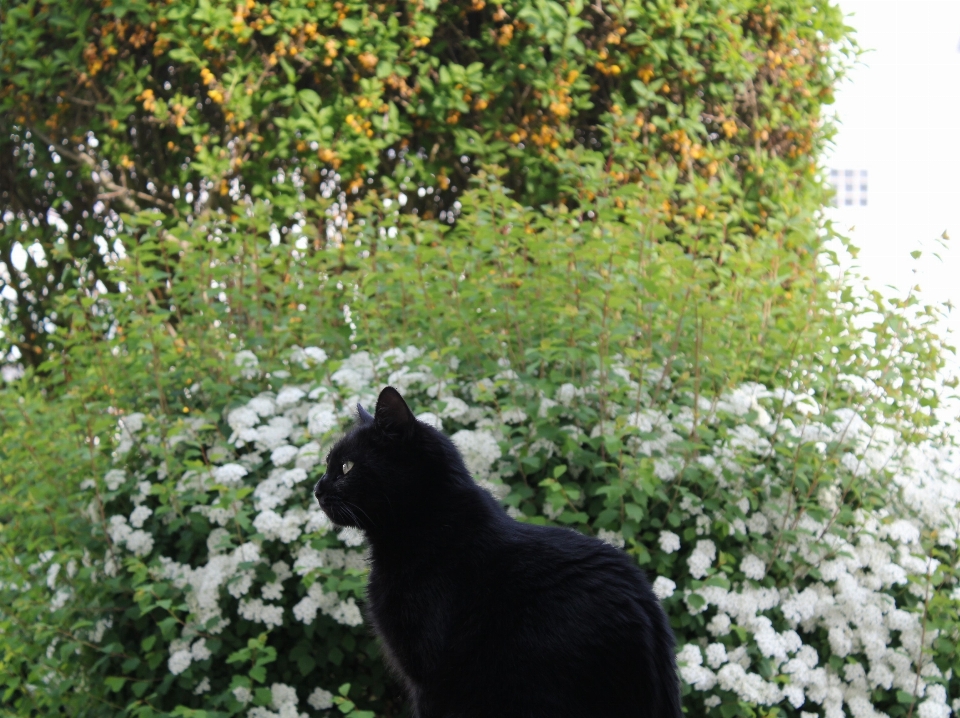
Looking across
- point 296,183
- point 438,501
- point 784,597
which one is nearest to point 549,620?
point 438,501

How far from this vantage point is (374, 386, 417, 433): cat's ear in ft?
7.53

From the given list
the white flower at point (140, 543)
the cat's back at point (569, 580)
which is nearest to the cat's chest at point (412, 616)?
the cat's back at point (569, 580)

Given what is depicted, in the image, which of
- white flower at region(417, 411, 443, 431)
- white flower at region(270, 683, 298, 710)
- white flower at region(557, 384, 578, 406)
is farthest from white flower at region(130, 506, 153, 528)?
white flower at region(557, 384, 578, 406)

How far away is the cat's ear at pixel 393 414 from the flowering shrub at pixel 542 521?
2.76 ft

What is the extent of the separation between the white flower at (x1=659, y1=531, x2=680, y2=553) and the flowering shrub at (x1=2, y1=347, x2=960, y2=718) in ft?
0.20

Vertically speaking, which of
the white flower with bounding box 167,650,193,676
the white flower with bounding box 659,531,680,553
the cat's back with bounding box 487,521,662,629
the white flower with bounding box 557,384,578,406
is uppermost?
the cat's back with bounding box 487,521,662,629

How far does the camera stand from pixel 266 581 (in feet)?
10.7

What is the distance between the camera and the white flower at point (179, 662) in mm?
3135

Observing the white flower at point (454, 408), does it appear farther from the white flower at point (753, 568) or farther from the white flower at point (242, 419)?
the white flower at point (753, 568)

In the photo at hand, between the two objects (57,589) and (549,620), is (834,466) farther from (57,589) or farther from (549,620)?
(57,589)

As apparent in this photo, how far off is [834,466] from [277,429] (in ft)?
6.81

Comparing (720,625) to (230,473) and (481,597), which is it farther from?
(230,473)

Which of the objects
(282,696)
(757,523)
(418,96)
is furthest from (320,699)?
(418,96)

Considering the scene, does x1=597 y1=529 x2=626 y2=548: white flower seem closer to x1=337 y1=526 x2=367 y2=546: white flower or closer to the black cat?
x1=337 y1=526 x2=367 y2=546: white flower
